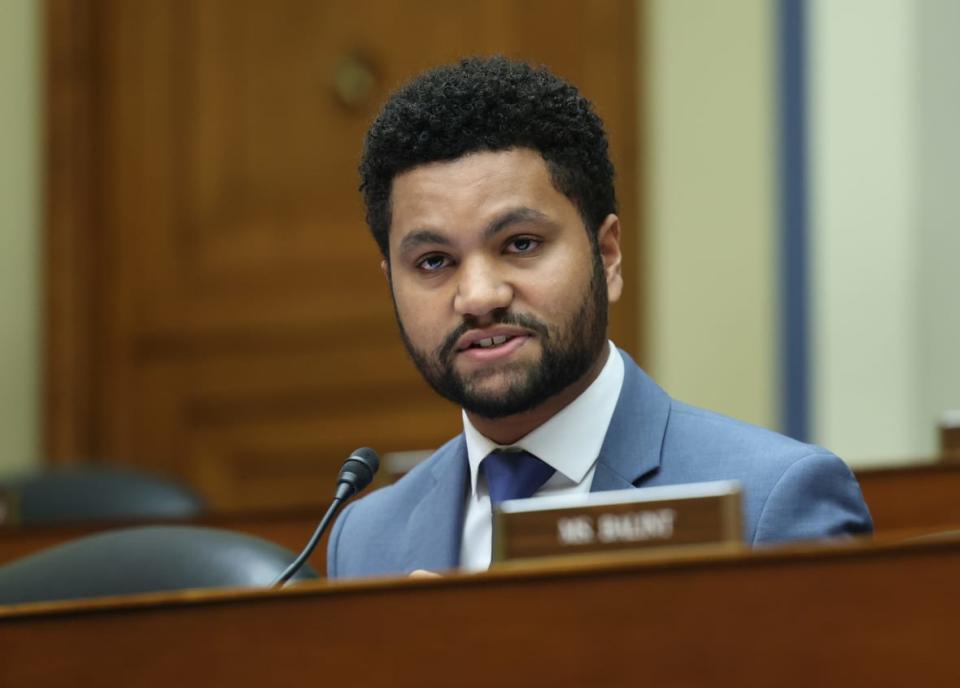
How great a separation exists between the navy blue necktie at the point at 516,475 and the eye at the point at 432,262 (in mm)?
238

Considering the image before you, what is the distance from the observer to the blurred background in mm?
3965

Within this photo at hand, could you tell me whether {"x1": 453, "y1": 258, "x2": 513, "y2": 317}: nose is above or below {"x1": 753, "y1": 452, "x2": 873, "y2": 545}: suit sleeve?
above

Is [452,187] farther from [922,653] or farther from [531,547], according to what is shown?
[922,653]

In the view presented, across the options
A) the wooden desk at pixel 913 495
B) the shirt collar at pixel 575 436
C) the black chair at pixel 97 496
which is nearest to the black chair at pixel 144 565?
the shirt collar at pixel 575 436

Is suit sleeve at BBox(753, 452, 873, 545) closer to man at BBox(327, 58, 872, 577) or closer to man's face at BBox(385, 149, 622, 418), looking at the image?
man at BBox(327, 58, 872, 577)

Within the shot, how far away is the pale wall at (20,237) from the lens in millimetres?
5117

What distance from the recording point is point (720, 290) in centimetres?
426

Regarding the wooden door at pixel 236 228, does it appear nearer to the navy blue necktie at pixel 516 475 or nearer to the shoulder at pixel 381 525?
the shoulder at pixel 381 525

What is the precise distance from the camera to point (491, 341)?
6.30 ft

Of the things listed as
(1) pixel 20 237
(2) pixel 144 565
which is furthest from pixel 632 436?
(1) pixel 20 237

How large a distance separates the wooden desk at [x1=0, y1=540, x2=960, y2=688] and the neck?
2.17 feet

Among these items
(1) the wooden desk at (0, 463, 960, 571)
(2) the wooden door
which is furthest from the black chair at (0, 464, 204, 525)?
(2) the wooden door

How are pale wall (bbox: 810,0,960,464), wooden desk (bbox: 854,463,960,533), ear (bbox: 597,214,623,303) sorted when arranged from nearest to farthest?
ear (bbox: 597,214,623,303)
wooden desk (bbox: 854,463,960,533)
pale wall (bbox: 810,0,960,464)

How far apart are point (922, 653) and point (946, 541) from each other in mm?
83
